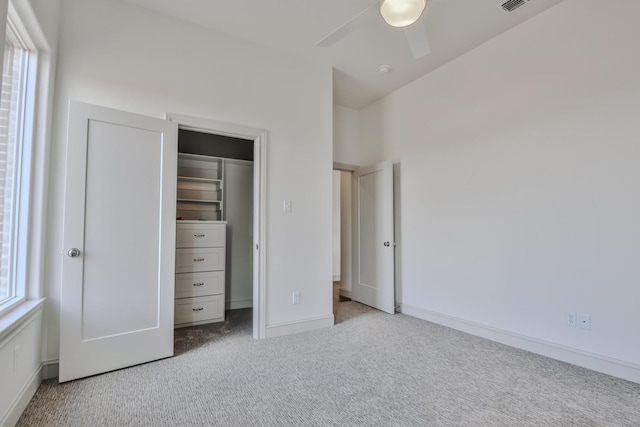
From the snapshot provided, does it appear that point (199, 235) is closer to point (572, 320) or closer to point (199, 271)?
point (199, 271)

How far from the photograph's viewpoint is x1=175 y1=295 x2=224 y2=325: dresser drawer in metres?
3.30

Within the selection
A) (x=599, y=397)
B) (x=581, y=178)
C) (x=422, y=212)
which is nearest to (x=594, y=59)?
(x=581, y=178)

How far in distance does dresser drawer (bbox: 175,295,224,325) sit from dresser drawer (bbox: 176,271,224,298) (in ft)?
0.19

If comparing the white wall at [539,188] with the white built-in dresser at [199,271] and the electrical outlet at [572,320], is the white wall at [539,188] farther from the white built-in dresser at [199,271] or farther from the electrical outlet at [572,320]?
the white built-in dresser at [199,271]

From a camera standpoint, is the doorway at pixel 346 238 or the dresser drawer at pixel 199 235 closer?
the dresser drawer at pixel 199 235

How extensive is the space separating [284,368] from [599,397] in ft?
6.98

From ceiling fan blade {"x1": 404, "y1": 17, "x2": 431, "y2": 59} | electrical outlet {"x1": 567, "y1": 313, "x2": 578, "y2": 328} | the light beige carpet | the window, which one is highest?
ceiling fan blade {"x1": 404, "y1": 17, "x2": 431, "y2": 59}

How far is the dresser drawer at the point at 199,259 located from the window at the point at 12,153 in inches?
54.6

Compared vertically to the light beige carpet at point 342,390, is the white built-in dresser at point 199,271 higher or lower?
higher

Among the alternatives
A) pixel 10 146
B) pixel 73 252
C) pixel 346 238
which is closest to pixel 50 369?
pixel 73 252

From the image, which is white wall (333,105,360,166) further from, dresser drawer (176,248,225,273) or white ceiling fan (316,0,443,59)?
white ceiling fan (316,0,443,59)

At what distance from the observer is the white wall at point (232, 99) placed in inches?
91.4

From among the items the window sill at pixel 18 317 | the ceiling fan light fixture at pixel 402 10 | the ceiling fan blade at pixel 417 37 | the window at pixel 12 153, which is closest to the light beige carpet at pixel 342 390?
the window sill at pixel 18 317

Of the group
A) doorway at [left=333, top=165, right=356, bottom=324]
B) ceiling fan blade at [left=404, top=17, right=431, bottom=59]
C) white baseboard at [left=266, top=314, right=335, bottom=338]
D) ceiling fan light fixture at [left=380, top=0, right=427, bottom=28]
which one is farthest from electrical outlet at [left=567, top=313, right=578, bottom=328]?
doorway at [left=333, top=165, right=356, bottom=324]
